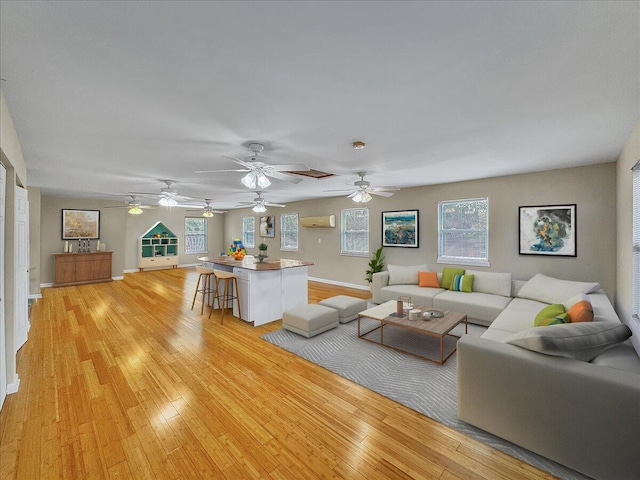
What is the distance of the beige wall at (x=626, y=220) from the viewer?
8.60 feet

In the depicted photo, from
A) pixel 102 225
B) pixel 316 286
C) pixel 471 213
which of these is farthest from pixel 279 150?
pixel 102 225

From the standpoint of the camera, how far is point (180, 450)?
6.03 feet

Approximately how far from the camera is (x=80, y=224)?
770 centimetres

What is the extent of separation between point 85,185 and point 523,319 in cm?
797

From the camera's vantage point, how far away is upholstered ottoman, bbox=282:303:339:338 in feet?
12.2

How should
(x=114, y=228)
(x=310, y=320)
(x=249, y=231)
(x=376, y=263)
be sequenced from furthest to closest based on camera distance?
(x=249, y=231) → (x=114, y=228) → (x=376, y=263) → (x=310, y=320)

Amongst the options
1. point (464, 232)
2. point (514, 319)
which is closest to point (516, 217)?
point (464, 232)

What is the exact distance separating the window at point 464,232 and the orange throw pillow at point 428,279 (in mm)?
679

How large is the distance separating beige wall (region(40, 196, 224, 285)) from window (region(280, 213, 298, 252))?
→ 447cm

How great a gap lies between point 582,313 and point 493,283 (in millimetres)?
2272

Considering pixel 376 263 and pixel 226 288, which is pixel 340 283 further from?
pixel 226 288

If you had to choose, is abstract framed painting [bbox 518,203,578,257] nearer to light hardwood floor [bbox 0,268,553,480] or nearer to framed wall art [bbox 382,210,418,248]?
framed wall art [bbox 382,210,418,248]

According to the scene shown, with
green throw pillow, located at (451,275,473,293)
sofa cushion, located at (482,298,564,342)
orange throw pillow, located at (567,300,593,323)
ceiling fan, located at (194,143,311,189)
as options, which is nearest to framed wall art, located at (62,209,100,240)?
ceiling fan, located at (194,143,311,189)

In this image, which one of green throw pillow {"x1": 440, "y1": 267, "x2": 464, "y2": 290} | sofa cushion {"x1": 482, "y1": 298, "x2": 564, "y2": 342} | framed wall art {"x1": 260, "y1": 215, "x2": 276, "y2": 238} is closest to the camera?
sofa cushion {"x1": 482, "y1": 298, "x2": 564, "y2": 342}
